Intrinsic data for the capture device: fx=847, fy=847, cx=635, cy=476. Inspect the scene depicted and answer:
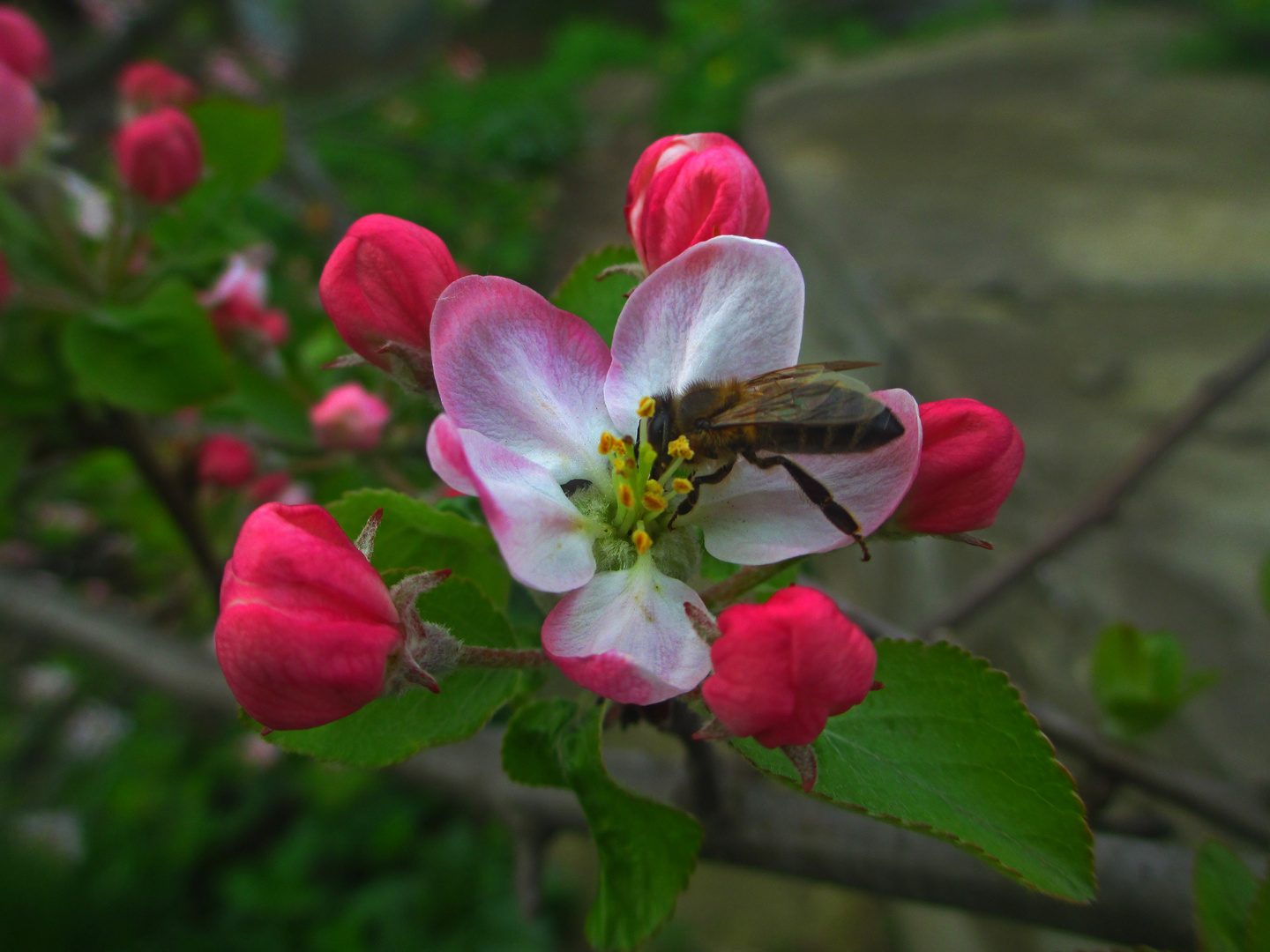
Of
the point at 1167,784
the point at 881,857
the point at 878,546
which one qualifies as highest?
the point at 881,857

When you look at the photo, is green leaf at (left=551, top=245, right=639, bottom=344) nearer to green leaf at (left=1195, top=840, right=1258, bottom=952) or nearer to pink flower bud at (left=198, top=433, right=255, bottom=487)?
green leaf at (left=1195, top=840, right=1258, bottom=952)

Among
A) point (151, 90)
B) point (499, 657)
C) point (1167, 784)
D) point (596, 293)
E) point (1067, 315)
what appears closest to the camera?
point (499, 657)

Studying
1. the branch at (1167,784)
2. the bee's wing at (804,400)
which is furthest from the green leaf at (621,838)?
the branch at (1167,784)

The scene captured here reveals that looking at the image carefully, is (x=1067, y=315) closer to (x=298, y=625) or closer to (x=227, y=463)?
(x=227, y=463)

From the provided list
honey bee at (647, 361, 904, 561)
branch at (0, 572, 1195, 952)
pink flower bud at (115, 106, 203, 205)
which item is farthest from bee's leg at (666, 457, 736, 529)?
pink flower bud at (115, 106, 203, 205)

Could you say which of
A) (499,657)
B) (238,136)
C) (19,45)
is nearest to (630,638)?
(499,657)

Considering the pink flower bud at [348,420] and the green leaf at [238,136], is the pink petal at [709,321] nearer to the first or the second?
the pink flower bud at [348,420]

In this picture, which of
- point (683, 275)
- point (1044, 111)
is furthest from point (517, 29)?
point (683, 275)
